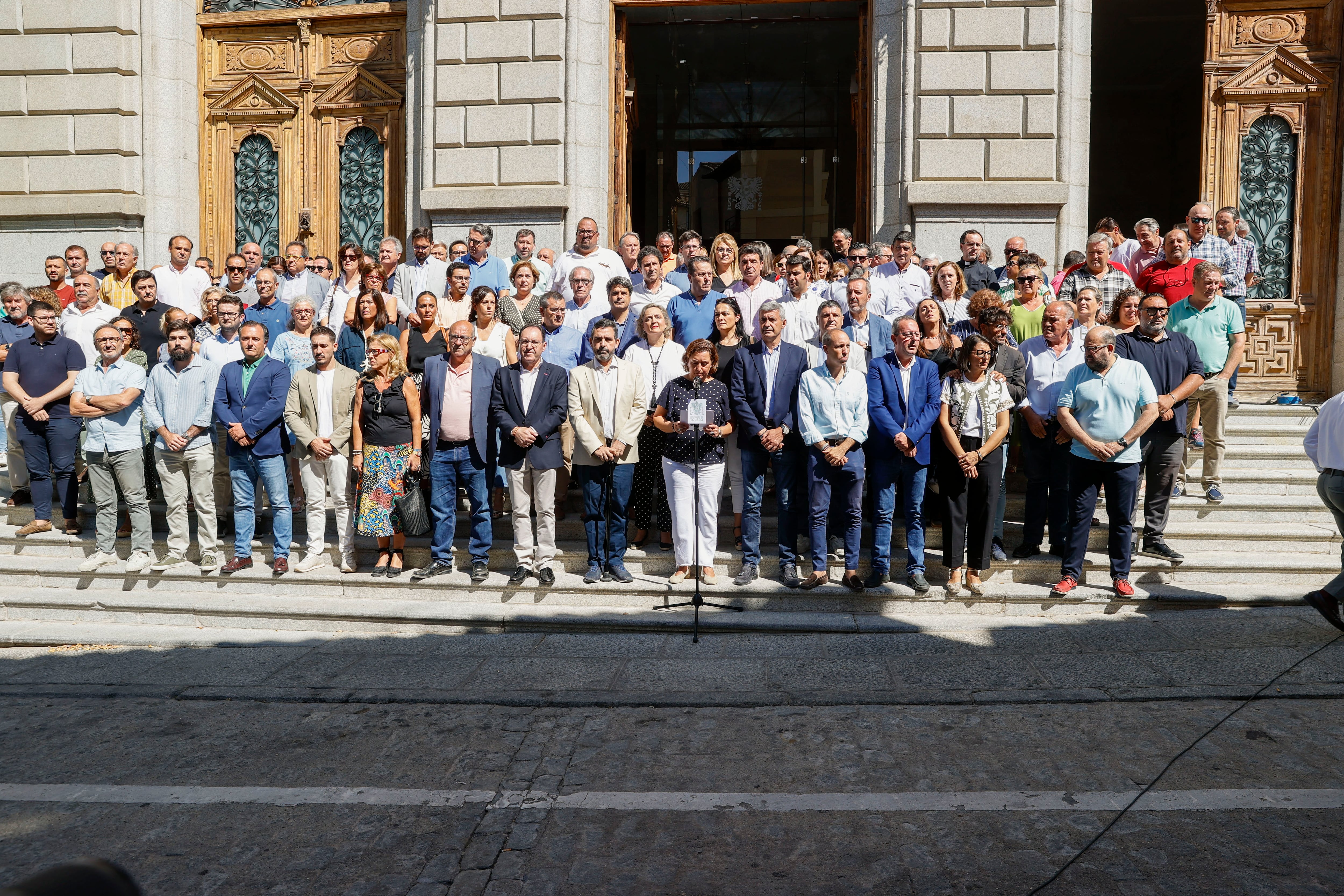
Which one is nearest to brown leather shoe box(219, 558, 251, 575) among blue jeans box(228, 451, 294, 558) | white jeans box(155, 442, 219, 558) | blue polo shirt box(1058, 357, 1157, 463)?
blue jeans box(228, 451, 294, 558)

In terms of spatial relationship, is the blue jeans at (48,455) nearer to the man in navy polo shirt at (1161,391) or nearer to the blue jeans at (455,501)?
the blue jeans at (455,501)

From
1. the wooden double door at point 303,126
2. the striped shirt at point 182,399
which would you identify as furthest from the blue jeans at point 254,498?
the wooden double door at point 303,126

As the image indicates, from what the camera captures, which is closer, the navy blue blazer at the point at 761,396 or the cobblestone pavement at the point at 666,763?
the cobblestone pavement at the point at 666,763

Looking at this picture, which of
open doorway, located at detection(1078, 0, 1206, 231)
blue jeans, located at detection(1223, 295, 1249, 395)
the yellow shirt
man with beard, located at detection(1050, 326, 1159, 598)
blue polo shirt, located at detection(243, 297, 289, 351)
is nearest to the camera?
man with beard, located at detection(1050, 326, 1159, 598)

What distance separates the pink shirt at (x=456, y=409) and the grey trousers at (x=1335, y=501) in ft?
20.5

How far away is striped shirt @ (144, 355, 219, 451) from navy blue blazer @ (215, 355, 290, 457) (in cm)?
11

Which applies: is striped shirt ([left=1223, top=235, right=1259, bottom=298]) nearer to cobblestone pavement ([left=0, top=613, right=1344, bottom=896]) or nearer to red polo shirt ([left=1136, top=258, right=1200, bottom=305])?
red polo shirt ([left=1136, top=258, right=1200, bottom=305])

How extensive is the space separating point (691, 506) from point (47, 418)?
5.93 metres

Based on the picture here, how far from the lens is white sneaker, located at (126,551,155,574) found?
28.8 ft

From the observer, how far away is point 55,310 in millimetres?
9820

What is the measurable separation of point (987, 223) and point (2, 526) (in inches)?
422

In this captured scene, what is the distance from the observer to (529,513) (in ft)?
28.0

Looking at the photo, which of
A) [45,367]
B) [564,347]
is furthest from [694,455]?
[45,367]

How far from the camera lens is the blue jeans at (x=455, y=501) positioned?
335 inches
